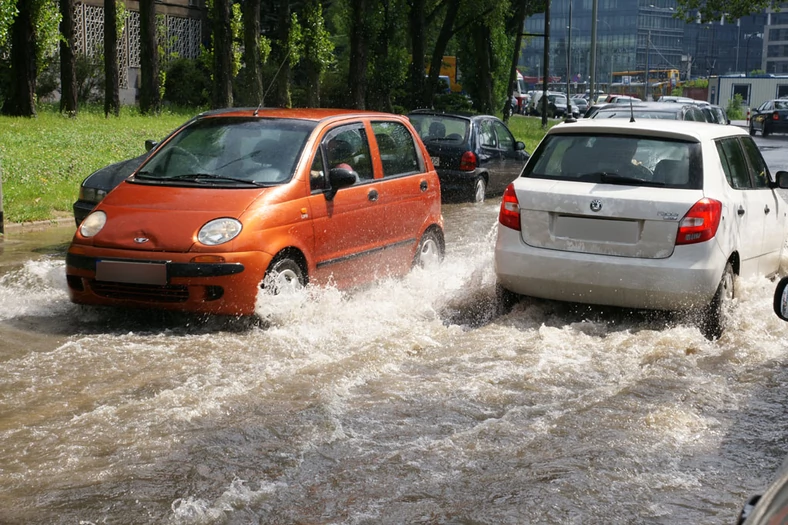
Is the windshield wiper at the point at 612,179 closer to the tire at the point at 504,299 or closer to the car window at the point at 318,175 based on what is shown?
the tire at the point at 504,299

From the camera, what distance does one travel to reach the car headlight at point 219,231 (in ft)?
25.0

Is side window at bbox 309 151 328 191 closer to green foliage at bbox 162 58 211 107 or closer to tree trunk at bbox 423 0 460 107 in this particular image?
tree trunk at bbox 423 0 460 107

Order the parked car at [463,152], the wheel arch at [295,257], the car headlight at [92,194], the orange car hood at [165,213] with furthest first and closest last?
1. the parked car at [463,152]
2. the car headlight at [92,194]
3. the wheel arch at [295,257]
4. the orange car hood at [165,213]

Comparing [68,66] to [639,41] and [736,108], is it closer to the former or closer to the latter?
[736,108]

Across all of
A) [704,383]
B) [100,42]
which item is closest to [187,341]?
[704,383]

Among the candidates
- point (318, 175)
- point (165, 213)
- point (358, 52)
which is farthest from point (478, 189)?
point (358, 52)

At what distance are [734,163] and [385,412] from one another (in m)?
4.13

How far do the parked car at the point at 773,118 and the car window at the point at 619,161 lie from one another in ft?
142

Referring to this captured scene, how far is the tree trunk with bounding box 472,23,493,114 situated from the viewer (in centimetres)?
4306

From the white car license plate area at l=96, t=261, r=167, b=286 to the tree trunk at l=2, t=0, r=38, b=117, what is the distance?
783 inches

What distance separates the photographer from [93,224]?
26.1ft

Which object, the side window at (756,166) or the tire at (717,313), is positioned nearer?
the tire at (717,313)

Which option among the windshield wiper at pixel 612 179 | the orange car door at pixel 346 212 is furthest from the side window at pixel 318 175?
the windshield wiper at pixel 612 179

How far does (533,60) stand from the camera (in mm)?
167875
